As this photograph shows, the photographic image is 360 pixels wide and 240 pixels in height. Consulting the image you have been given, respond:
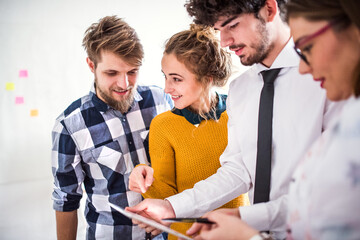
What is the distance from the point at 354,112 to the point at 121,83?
1.36 m

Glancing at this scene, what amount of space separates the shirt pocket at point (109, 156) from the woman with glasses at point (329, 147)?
0.97 meters

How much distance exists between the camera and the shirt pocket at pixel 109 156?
5.57 ft

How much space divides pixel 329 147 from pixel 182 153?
1034 millimetres

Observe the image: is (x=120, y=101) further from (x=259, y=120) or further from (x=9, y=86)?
(x=9, y=86)

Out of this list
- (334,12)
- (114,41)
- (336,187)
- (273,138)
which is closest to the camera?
(336,187)

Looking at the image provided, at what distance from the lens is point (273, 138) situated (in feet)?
3.73

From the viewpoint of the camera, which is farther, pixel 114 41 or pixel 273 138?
pixel 114 41

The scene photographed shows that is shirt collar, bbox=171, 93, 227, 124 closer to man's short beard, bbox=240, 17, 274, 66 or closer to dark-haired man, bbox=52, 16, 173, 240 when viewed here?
dark-haired man, bbox=52, 16, 173, 240

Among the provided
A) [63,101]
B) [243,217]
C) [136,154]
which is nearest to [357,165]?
[243,217]

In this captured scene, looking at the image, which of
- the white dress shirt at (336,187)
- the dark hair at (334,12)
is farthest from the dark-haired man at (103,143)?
the white dress shirt at (336,187)

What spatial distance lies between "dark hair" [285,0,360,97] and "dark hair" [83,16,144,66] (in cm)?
113

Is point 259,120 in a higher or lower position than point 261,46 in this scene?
lower

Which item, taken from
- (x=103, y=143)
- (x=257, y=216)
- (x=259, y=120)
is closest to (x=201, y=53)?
(x=259, y=120)

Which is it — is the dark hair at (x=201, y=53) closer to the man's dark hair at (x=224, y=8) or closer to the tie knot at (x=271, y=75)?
the man's dark hair at (x=224, y=8)
